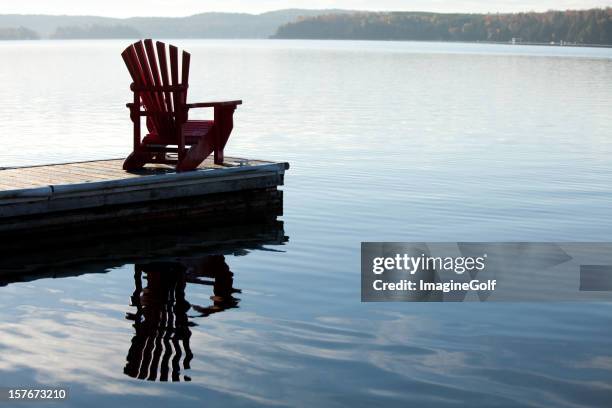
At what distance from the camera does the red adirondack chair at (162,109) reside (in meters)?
11.7

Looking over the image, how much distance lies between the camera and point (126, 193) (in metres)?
11.0

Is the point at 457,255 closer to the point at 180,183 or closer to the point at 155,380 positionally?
the point at 180,183

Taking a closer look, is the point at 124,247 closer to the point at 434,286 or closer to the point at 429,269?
the point at 429,269

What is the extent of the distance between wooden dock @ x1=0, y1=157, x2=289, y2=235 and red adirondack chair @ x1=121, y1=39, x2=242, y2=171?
0.19 meters

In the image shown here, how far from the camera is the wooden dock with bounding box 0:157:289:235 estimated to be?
33.7ft

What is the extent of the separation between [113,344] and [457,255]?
4.41 metres

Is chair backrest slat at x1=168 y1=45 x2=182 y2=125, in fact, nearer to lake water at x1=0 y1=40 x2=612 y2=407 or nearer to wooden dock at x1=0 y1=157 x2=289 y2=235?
wooden dock at x1=0 y1=157 x2=289 y2=235

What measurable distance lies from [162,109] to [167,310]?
4.27m

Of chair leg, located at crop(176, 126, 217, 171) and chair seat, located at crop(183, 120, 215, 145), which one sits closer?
chair leg, located at crop(176, 126, 217, 171)

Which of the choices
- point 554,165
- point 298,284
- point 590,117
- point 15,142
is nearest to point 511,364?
point 298,284

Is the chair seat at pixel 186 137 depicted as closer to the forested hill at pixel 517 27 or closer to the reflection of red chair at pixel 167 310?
the reflection of red chair at pixel 167 310

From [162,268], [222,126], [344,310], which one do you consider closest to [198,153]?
[222,126]

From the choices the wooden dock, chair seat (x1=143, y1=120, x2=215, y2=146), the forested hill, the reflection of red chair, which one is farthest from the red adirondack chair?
the forested hill

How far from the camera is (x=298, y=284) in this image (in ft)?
30.2
